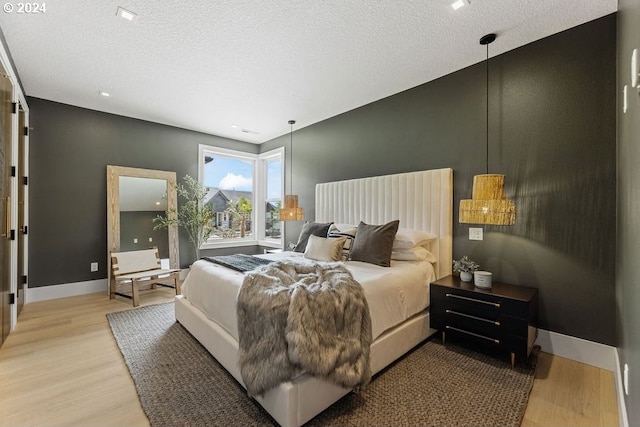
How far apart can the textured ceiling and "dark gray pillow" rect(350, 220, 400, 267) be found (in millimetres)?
1699

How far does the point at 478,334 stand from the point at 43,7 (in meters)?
4.16

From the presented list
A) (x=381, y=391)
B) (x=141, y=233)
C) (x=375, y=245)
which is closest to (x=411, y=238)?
(x=375, y=245)

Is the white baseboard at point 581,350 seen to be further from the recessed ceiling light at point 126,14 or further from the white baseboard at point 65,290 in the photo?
the white baseboard at point 65,290

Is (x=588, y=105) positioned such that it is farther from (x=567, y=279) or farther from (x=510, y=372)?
(x=510, y=372)

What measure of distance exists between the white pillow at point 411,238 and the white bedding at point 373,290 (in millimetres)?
176

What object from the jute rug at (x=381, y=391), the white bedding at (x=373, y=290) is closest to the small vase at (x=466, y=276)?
the white bedding at (x=373, y=290)

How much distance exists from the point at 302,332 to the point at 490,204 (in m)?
1.80

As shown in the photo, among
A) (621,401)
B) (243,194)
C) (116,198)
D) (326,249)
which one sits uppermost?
(243,194)

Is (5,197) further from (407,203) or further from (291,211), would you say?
(407,203)

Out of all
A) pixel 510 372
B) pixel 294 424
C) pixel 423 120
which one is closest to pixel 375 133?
pixel 423 120

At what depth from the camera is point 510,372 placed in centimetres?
208

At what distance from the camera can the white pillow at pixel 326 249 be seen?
303cm

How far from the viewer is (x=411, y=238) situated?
291cm

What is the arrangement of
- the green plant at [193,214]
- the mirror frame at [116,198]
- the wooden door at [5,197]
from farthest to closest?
the green plant at [193,214] < the mirror frame at [116,198] < the wooden door at [5,197]
